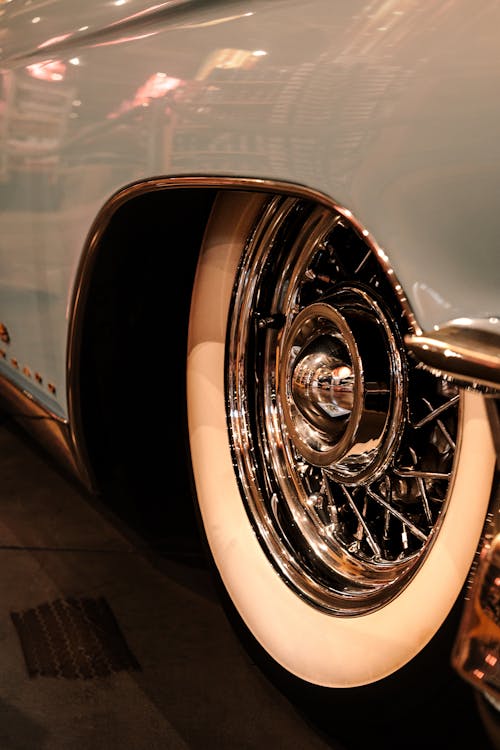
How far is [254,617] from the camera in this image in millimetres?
1297

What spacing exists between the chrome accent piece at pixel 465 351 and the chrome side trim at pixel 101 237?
0.09 feet

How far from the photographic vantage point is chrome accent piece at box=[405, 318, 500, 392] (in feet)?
2.26

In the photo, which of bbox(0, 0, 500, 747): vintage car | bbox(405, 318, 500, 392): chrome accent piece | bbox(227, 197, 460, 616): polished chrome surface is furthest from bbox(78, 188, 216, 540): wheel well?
bbox(405, 318, 500, 392): chrome accent piece

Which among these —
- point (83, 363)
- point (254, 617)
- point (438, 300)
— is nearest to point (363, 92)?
point (438, 300)

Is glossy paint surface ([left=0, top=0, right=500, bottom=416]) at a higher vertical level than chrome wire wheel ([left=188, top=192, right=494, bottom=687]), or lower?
higher

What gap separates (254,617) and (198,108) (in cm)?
77

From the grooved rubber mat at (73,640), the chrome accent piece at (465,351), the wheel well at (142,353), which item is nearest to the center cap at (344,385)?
the wheel well at (142,353)

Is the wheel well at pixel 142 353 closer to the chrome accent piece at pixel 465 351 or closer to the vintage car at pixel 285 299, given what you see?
the vintage car at pixel 285 299

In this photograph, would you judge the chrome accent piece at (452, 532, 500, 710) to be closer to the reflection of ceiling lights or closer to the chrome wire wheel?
the chrome wire wheel

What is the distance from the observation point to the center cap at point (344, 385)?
1107mm

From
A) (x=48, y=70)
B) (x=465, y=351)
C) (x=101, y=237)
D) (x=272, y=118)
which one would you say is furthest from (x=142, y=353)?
(x=465, y=351)

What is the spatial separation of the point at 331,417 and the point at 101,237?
42cm

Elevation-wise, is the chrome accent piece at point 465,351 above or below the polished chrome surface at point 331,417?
above

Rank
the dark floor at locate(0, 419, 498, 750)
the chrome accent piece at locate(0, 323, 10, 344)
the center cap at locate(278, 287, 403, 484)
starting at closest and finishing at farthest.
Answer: the center cap at locate(278, 287, 403, 484), the dark floor at locate(0, 419, 498, 750), the chrome accent piece at locate(0, 323, 10, 344)
